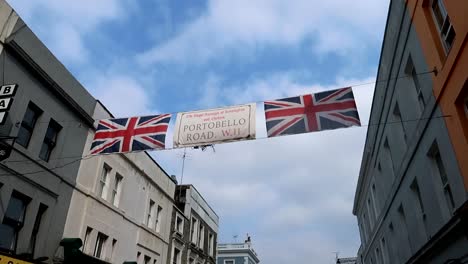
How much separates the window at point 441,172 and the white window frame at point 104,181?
1446 centimetres

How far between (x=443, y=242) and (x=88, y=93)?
1559 cm

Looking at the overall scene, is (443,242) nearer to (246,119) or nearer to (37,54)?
(246,119)

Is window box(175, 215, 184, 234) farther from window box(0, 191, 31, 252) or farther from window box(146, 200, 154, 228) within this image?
window box(0, 191, 31, 252)

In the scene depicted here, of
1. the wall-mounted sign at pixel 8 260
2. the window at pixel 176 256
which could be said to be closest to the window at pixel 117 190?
the wall-mounted sign at pixel 8 260

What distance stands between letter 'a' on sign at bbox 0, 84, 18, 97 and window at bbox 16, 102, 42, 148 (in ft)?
7.76

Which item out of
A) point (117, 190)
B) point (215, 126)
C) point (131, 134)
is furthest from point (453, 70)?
point (117, 190)

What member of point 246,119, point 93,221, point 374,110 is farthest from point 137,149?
point 374,110

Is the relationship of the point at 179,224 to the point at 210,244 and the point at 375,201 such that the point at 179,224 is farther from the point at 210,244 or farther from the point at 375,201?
the point at 375,201

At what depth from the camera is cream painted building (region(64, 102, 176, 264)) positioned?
58.0ft

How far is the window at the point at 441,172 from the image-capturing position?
12.3 metres

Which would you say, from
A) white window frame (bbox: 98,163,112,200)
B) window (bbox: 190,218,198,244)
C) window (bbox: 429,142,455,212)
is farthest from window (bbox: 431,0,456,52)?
window (bbox: 190,218,198,244)

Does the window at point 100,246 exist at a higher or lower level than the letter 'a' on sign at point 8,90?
lower

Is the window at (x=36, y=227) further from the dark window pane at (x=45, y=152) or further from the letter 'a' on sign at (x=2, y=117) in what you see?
the letter 'a' on sign at (x=2, y=117)

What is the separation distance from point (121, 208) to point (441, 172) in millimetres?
15225
